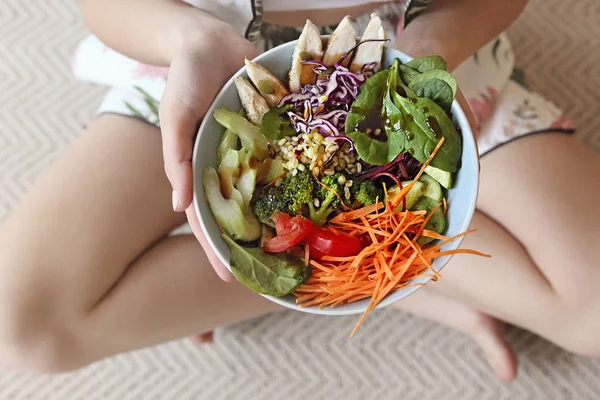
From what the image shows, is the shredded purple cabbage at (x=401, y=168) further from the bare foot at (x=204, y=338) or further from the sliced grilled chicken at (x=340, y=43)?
the bare foot at (x=204, y=338)

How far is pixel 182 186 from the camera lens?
2.26 feet

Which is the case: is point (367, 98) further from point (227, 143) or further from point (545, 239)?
point (545, 239)

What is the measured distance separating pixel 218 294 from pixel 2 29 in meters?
1.02

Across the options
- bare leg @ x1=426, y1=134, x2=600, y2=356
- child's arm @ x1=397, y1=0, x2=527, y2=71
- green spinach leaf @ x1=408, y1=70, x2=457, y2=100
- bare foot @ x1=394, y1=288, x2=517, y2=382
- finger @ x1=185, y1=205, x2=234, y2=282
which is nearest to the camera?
green spinach leaf @ x1=408, y1=70, x2=457, y2=100

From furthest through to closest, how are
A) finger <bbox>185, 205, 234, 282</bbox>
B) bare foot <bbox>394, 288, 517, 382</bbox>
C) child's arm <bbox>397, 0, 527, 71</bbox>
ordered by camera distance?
bare foot <bbox>394, 288, 517, 382</bbox>
child's arm <bbox>397, 0, 527, 71</bbox>
finger <bbox>185, 205, 234, 282</bbox>

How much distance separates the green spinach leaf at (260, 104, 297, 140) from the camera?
2.39ft

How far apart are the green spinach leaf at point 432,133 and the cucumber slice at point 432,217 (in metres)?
0.05

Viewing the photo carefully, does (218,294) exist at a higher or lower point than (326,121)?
lower

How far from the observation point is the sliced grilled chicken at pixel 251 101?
718mm

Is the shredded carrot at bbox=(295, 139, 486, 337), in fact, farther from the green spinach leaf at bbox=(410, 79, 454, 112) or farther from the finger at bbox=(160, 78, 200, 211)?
the finger at bbox=(160, 78, 200, 211)

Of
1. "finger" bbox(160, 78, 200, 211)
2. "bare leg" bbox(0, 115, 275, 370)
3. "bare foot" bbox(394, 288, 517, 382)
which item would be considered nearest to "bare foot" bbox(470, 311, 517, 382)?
"bare foot" bbox(394, 288, 517, 382)

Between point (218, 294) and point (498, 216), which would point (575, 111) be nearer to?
point (498, 216)

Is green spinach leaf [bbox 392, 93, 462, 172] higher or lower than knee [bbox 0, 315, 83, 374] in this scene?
higher

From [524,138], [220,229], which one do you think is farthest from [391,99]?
[524,138]
